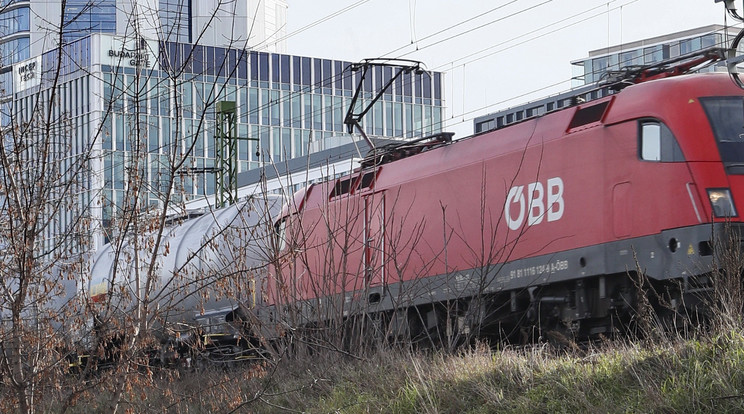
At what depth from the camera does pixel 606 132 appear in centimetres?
1320

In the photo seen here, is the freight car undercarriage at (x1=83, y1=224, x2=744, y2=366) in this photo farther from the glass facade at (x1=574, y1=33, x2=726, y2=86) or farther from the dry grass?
the glass facade at (x1=574, y1=33, x2=726, y2=86)

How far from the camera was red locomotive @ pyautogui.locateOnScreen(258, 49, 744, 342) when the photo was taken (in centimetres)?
1208

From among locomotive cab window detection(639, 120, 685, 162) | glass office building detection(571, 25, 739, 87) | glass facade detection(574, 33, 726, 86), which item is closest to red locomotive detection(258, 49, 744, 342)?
locomotive cab window detection(639, 120, 685, 162)

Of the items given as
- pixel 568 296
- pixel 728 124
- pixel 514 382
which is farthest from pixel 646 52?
pixel 514 382

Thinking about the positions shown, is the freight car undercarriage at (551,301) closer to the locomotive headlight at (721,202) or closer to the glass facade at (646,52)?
the locomotive headlight at (721,202)

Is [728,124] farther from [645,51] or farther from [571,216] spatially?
[645,51]

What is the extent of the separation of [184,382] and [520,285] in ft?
15.5

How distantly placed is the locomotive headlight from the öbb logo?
2184 mm

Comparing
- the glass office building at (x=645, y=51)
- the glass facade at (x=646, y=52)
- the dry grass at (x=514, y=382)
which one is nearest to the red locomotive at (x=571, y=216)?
Result: the dry grass at (x=514, y=382)

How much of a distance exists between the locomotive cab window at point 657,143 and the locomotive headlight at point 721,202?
516mm

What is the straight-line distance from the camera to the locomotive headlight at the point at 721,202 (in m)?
12.1

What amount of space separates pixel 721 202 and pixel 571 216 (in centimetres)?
206

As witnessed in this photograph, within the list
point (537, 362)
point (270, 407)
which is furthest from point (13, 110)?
point (537, 362)

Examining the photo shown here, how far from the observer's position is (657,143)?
12.7 meters
